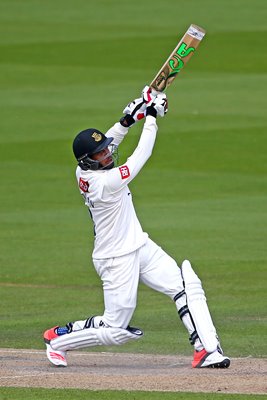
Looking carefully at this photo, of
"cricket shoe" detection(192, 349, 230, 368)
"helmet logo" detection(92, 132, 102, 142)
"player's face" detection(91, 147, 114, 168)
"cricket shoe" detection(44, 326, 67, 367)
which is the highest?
"helmet logo" detection(92, 132, 102, 142)

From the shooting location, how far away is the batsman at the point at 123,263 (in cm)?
969

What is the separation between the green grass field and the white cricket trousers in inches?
A: 47.8

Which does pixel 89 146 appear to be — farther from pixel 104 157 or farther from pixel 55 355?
pixel 55 355

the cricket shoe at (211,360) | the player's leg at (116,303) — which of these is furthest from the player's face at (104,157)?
the cricket shoe at (211,360)

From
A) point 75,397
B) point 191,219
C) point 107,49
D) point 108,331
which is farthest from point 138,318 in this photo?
point 107,49

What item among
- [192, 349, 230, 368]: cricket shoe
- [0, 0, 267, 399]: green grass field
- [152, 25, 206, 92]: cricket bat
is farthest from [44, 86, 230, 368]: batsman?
[0, 0, 267, 399]: green grass field

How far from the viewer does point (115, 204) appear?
9.74 metres

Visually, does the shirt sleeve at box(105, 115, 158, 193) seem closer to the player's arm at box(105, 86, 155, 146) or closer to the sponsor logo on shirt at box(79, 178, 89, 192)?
the sponsor logo on shirt at box(79, 178, 89, 192)

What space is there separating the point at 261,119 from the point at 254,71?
533 centimetres

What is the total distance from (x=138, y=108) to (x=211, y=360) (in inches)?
89.3

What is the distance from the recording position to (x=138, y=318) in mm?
13195

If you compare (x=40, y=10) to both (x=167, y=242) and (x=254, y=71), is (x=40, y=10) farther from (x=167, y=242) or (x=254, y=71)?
(x=167, y=242)

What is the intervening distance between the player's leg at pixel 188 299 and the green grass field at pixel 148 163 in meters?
1.02

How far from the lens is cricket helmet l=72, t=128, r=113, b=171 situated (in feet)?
31.7
